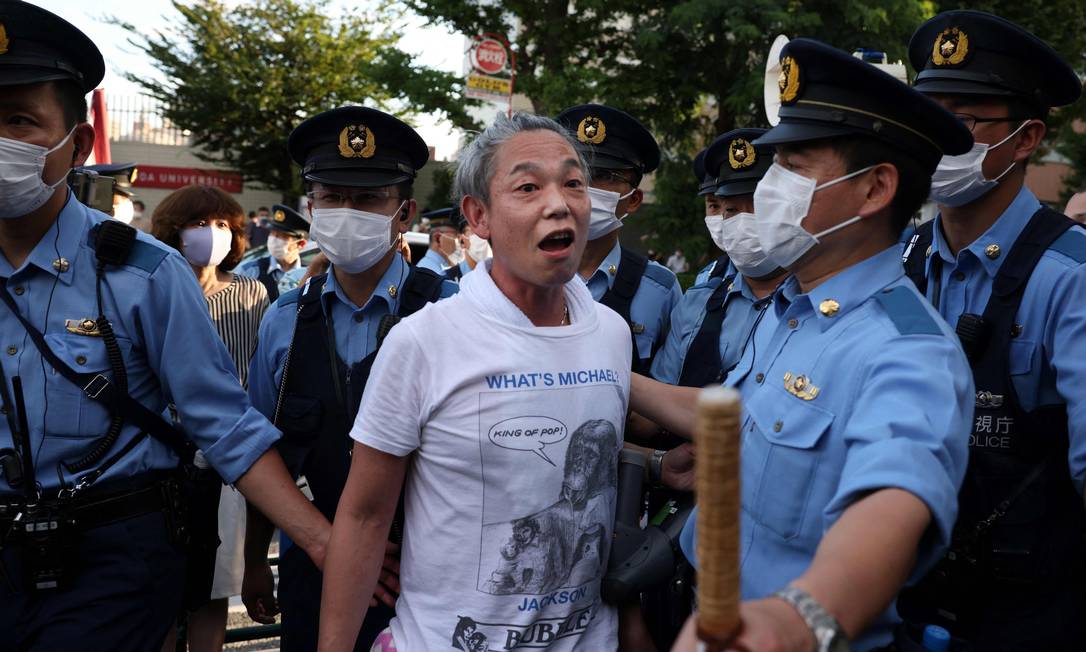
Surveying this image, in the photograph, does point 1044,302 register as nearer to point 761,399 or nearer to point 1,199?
point 761,399

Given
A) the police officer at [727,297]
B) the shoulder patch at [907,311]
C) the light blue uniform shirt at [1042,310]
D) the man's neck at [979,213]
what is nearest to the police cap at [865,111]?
the shoulder patch at [907,311]

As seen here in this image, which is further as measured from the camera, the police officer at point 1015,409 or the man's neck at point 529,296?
the police officer at point 1015,409

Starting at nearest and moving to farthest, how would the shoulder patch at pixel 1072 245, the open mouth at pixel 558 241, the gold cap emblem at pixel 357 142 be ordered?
the open mouth at pixel 558 241 < the shoulder patch at pixel 1072 245 < the gold cap emblem at pixel 357 142

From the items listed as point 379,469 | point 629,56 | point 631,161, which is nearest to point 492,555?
point 379,469

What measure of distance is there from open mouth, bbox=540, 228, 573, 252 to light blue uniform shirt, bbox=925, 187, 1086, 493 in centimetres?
131

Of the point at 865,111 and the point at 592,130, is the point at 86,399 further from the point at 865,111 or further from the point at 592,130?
the point at 592,130

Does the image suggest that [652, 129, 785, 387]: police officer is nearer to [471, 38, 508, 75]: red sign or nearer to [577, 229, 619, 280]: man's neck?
[577, 229, 619, 280]: man's neck

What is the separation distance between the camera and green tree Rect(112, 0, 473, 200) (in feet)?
94.5

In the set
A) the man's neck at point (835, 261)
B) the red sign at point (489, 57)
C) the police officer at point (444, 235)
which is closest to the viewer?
the man's neck at point (835, 261)

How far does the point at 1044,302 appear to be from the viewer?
8.28 ft

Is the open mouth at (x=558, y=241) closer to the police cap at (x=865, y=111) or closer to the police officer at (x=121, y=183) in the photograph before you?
the police cap at (x=865, y=111)

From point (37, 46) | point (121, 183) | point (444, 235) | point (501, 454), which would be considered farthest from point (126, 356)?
point (444, 235)

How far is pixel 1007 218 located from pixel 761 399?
1.31 metres

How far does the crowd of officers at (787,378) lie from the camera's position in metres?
1.82
